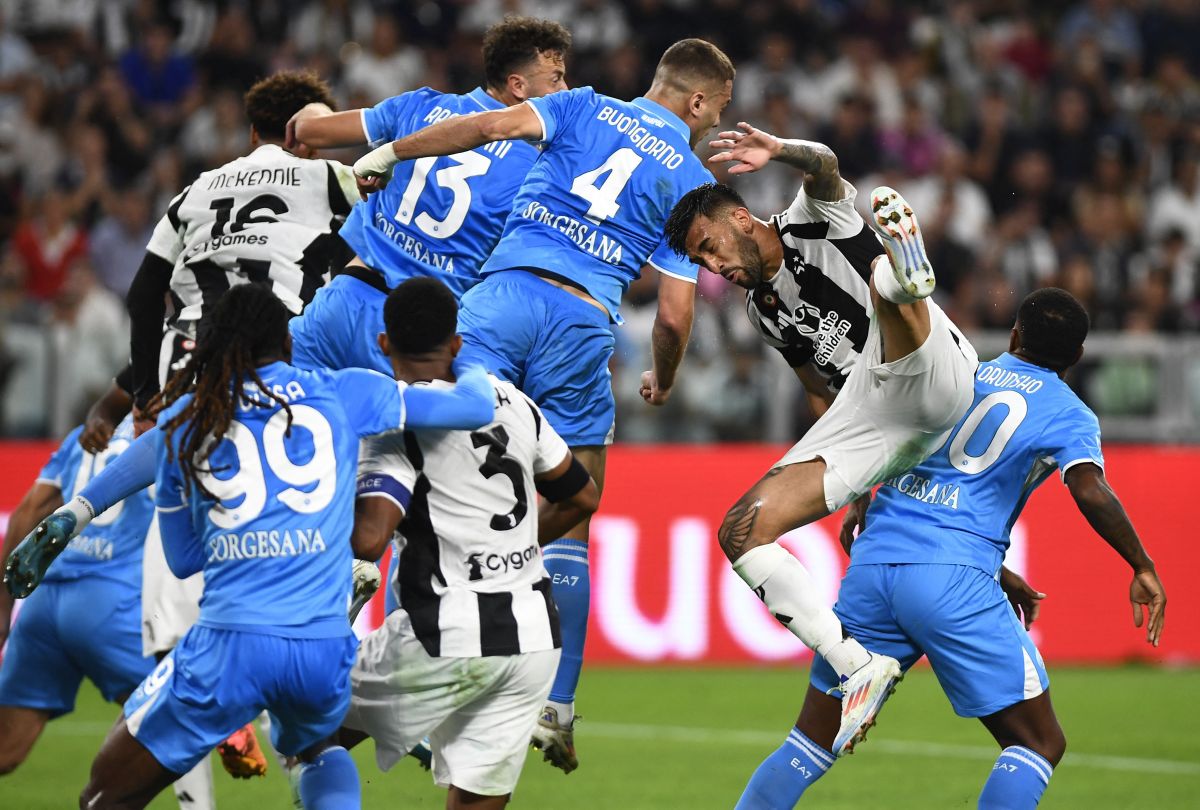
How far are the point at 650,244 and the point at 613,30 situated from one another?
9.95 meters

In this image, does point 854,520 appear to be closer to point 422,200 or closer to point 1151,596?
point 1151,596

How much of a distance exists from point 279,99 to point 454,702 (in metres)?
3.07

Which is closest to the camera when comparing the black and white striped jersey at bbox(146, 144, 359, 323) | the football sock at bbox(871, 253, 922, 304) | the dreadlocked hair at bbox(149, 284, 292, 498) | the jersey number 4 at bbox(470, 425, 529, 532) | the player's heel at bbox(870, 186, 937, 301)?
the dreadlocked hair at bbox(149, 284, 292, 498)

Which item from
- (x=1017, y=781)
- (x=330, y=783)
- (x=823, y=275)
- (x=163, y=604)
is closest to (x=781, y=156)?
(x=823, y=275)

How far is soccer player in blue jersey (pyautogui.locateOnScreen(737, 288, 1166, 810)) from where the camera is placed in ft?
20.4

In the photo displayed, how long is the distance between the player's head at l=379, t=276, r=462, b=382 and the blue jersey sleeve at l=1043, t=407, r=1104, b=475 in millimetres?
2259

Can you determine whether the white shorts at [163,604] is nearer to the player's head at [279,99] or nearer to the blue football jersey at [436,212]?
the blue football jersey at [436,212]

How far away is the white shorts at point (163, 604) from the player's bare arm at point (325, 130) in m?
1.72

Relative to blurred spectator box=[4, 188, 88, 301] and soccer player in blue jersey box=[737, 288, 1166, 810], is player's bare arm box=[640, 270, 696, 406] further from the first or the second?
blurred spectator box=[4, 188, 88, 301]

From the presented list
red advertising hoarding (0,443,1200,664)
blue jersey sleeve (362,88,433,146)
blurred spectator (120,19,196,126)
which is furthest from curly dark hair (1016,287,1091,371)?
blurred spectator (120,19,196,126)

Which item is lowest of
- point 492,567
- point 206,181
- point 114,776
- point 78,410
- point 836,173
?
point 78,410

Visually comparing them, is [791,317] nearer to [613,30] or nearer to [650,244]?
[650,244]

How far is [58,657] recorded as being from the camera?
7402 millimetres

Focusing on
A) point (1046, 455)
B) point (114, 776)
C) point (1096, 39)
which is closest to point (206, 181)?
point (114, 776)
